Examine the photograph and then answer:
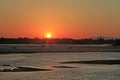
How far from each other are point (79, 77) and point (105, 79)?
2284 mm

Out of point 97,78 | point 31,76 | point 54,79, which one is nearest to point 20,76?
point 31,76

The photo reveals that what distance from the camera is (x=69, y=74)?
121ft

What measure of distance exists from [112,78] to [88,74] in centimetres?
314

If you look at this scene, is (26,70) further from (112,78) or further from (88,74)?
(112,78)

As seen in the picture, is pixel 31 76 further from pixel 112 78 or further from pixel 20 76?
pixel 112 78

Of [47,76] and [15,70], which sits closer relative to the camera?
[47,76]

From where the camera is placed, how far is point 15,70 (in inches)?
1614

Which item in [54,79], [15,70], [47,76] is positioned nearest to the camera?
[54,79]

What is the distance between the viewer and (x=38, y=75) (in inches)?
1430

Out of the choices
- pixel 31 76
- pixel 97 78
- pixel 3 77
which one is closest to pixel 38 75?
pixel 31 76

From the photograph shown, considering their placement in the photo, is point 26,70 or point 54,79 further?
point 26,70

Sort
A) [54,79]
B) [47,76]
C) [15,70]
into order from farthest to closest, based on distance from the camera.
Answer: [15,70], [47,76], [54,79]

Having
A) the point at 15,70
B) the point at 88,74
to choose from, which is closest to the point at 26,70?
the point at 15,70

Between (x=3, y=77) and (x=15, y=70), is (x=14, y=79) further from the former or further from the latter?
(x=15, y=70)
